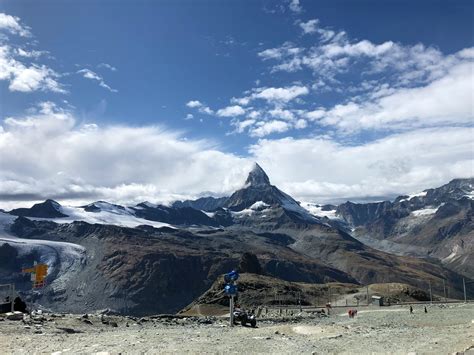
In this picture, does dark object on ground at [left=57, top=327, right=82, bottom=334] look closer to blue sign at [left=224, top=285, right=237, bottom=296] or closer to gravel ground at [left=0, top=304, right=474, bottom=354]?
gravel ground at [left=0, top=304, right=474, bottom=354]

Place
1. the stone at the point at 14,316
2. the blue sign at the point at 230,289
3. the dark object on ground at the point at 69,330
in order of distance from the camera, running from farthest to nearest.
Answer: the blue sign at the point at 230,289
the stone at the point at 14,316
the dark object on ground at the point at 69,330

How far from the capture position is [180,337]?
27.1 m

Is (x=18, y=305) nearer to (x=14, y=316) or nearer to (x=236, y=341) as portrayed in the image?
(x=14, y=316)

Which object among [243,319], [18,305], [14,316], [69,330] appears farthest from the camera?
[18,305]

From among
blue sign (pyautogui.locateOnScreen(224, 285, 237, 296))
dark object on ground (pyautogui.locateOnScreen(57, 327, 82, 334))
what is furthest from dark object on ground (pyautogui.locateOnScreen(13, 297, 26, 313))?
blue sign (pyautogui.locateOnScreen(224, 285, 237, 296))

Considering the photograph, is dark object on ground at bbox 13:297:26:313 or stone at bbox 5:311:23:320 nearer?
→ stone at bbox 5:311:23:320

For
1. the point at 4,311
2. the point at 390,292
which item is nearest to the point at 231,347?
the point at 4,311

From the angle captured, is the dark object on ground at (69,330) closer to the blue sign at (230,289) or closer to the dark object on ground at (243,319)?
the blue sign at (230,289)

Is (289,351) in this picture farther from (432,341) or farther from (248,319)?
(248,319)

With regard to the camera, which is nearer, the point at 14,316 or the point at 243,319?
the point at 14,316

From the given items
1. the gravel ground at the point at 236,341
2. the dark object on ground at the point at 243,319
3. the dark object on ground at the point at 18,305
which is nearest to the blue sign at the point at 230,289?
the dark object on ground at the point at 243,319

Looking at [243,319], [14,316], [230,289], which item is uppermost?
[230,289]

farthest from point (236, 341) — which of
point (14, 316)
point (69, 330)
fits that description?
point (14, 316)

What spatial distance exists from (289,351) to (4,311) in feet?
84.7
